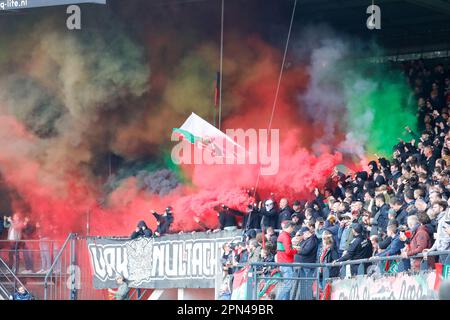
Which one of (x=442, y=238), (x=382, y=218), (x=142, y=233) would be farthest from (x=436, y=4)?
(x=442, y=238)

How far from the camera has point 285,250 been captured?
1480 cm

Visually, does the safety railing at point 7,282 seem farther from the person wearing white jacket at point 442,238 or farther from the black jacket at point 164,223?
the person wearing white jacket at point 442,238

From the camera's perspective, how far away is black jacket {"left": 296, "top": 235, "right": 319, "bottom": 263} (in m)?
14.4

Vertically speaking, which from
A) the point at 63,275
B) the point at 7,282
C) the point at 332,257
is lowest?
the point at 7,282

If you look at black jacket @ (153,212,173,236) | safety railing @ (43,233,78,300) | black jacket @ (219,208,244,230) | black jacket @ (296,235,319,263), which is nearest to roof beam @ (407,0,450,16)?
black jacket @ (219,208,244,230)

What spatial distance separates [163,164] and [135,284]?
5.52 m

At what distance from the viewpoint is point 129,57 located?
2297cm

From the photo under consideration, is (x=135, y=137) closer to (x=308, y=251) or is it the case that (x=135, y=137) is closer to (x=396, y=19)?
(x=396, y=19)

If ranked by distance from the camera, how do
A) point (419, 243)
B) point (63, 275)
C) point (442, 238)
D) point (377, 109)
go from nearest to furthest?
point (442, 238) → point (419, 243) → point (63, 275) → point (377, 109)

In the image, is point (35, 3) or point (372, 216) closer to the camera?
point (372, 216)

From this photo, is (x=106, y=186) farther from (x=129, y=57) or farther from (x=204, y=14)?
(x=204, y=14)

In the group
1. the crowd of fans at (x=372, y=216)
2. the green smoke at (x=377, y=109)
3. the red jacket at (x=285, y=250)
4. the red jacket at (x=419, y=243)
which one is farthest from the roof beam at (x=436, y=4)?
the red jacket at (x=419, y=243)

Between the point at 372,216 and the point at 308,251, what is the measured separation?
1.01 meters
